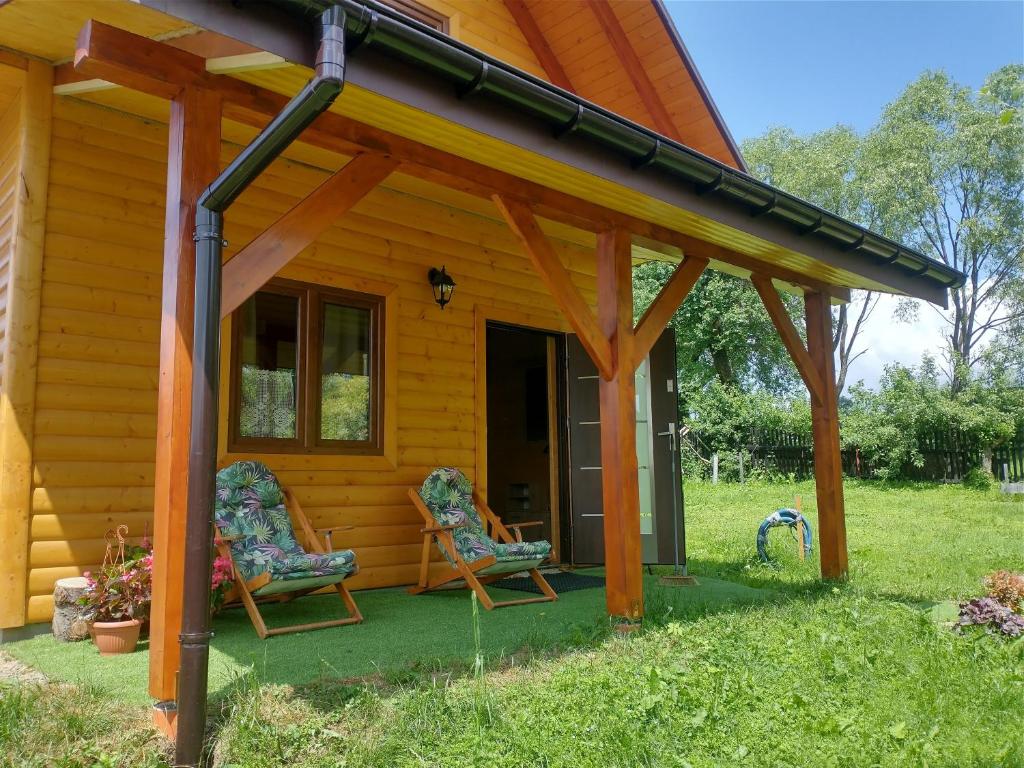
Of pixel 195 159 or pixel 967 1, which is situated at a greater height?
pixel 967 1

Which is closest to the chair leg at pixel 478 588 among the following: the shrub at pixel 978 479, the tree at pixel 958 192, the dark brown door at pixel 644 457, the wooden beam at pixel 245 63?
the dark brown door at pixel 644 457

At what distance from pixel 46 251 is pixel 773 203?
419cm

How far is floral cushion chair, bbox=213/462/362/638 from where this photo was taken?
14.3 ft

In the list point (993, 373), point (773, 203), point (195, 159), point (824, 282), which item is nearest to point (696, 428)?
point (993, 373)

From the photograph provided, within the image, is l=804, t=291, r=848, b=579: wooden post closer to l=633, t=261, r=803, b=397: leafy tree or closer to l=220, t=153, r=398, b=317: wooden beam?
l=220, t=153, r=398, b=317: wooden beam

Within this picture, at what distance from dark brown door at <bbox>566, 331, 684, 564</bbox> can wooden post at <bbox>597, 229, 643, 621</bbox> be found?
2.14 metres

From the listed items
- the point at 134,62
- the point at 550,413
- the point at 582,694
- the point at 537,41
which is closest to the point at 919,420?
the point at 550,413

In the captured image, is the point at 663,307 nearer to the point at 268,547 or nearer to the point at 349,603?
the point at 349,603

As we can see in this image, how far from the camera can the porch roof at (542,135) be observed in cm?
285

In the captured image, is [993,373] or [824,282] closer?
[824,282]

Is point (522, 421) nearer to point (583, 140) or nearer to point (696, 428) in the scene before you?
point (583, 140)

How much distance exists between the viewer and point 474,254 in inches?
270

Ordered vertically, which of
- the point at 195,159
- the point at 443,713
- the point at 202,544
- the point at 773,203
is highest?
the point at 773,203

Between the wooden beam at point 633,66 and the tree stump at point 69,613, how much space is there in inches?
246
